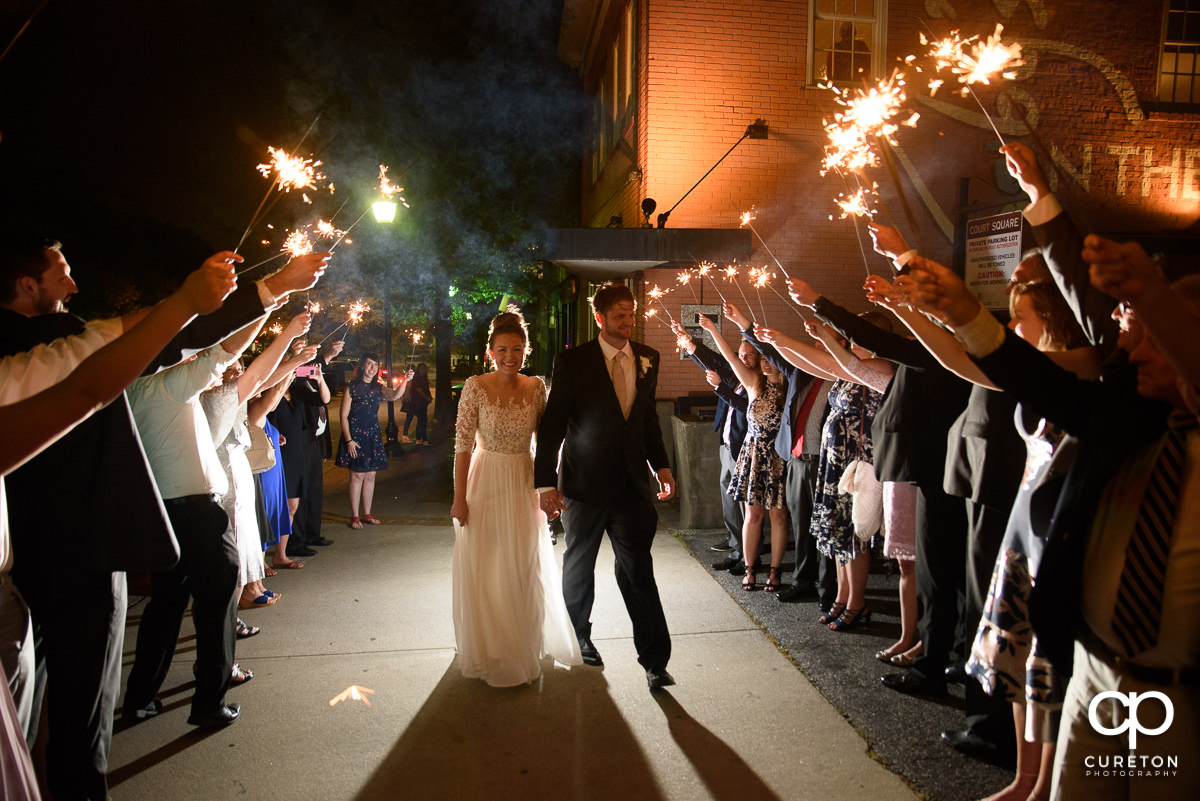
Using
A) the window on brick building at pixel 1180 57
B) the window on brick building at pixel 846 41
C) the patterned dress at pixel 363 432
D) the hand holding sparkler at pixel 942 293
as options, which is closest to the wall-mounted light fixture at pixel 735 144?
the window on brick building at pixel 846 41

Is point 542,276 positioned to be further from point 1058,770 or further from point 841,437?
point 1058,770

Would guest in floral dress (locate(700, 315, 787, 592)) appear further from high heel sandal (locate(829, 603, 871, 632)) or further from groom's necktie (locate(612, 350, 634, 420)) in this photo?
groom's necktie (locate(612, 350, 634, 420))

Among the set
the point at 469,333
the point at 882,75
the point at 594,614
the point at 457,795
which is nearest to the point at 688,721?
the point at 457,795

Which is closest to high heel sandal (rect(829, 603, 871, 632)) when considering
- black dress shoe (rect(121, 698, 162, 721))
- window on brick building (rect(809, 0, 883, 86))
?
black dress shoe (rect(121, 698, 162, 721))

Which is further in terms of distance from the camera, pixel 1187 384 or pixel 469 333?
pixel 469 333

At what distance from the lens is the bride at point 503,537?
4316mm

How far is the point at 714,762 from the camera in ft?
11.4

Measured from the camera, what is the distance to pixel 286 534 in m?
6.70

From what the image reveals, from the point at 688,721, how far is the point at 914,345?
2.32 meters

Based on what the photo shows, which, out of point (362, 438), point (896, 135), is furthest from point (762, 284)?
point (362, 438)

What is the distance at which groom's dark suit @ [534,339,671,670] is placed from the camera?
434 cm

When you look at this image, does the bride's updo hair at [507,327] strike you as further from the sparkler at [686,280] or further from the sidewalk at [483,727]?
the sparkler at [686,280]

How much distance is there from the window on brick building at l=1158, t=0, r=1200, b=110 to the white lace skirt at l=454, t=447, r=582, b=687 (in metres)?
12.0

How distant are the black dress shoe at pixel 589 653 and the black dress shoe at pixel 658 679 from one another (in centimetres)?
43
